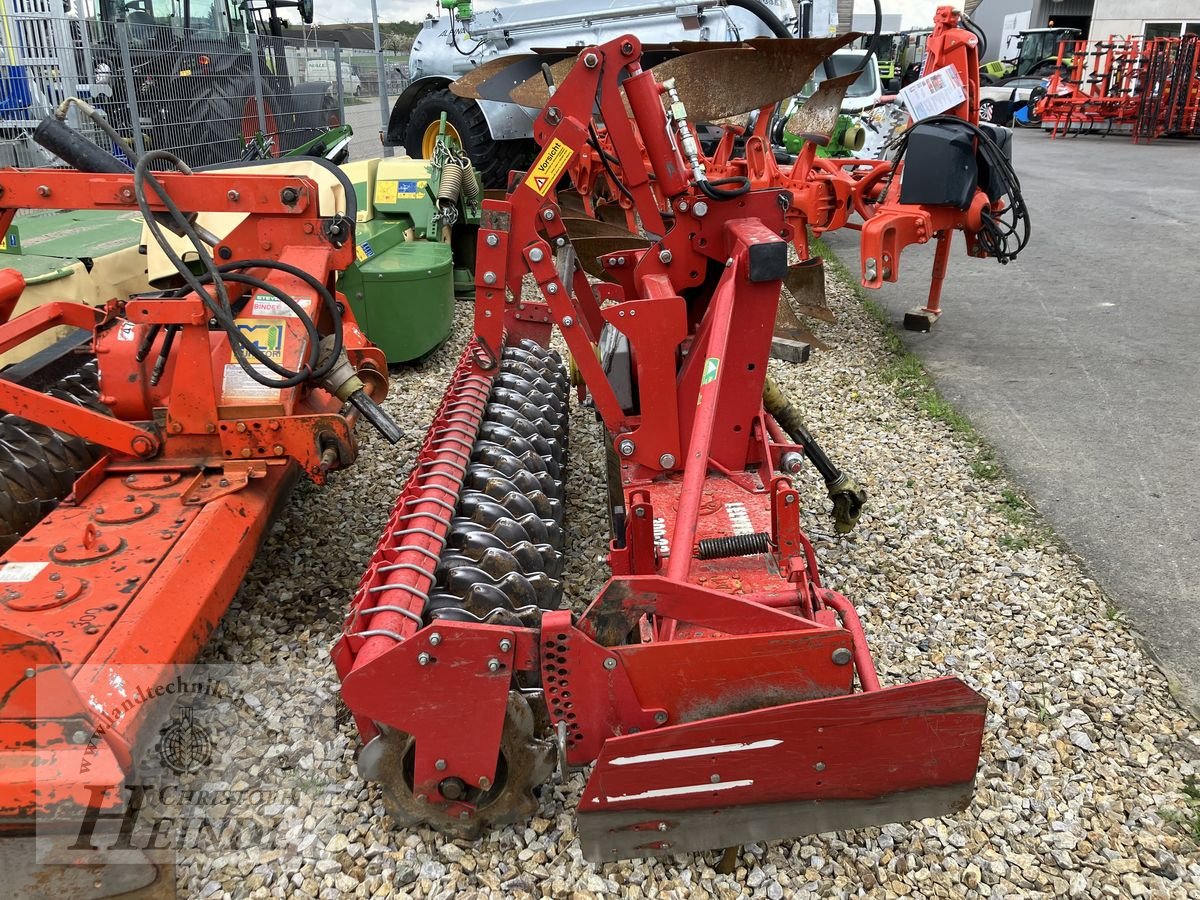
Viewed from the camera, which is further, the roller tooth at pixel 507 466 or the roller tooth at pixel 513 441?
the roller tooth at pixel 513 441

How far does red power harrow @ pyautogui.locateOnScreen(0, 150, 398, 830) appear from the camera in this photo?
203 centimetres

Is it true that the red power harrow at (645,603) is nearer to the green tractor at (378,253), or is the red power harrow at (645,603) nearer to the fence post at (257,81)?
the green tractor at (378,253)

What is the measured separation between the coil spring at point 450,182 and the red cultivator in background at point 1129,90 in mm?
18148

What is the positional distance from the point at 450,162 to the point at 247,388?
14.0 feet

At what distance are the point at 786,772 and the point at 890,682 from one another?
1.16 meters

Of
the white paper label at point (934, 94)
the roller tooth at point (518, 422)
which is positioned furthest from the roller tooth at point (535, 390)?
the white paper label at point (934, 94)

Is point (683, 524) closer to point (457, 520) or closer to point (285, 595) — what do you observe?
point (457, 520)

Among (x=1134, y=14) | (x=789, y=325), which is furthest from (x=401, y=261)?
(x=1134, y=14)

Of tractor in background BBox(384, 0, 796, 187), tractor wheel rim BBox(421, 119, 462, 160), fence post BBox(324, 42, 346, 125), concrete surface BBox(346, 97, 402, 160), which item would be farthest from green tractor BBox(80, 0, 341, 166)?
concrete surface BBox(346, 97, 402, 160)

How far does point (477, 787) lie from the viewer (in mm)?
2242

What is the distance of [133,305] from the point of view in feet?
9.30

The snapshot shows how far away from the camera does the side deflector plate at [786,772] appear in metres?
1.93

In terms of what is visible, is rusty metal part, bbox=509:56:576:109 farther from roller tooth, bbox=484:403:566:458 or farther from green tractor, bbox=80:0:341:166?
green tractor, bbox=80:0:341:166

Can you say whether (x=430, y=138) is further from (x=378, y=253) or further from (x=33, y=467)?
(x=33, y=467)
